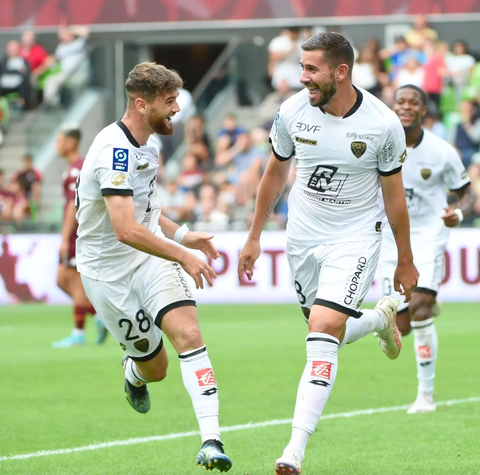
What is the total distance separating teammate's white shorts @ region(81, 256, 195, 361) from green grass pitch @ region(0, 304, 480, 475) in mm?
792

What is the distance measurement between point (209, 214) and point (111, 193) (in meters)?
13.7

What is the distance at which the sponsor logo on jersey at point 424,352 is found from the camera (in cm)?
878


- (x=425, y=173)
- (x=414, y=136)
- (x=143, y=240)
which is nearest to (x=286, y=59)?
(x=414, y=136)

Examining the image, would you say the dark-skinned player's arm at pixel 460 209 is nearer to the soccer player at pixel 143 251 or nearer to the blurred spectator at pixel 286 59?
the soccer player at pixel 143 251

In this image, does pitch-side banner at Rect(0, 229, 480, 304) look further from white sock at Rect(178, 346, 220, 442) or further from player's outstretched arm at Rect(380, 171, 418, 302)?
white sock at Rect(178, 346, 220, 442)

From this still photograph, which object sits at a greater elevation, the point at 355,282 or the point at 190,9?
the point at 355,282

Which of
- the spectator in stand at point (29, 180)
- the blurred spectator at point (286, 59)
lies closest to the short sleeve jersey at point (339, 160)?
the spectator in stand at point (29, 180)

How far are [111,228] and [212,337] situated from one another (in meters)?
7.35

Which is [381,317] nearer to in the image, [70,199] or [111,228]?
[111,228]

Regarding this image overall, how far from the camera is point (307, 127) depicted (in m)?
6.70

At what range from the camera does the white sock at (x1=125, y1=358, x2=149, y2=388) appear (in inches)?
295

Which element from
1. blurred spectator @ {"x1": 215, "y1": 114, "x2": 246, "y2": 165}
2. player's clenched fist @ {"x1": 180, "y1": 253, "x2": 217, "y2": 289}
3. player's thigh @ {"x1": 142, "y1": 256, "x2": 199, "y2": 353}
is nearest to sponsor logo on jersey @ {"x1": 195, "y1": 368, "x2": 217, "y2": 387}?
player's thigh @ {"x1": 142, "y1": 256, "x2": 199, "y2": 353}

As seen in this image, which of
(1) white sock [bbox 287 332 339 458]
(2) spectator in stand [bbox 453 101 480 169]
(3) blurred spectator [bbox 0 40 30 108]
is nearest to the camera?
(1) white sock [bbox 287 332 339 458]

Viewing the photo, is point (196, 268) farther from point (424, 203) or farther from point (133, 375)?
point (424, 203)
